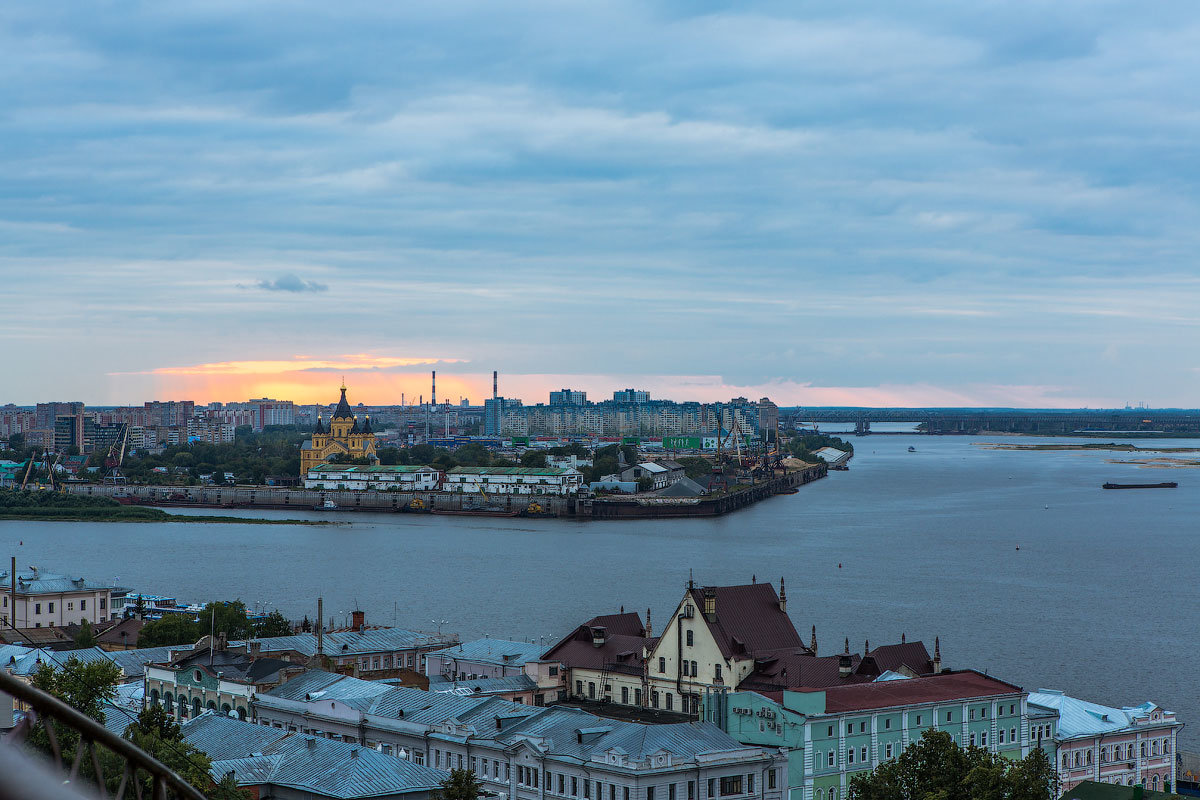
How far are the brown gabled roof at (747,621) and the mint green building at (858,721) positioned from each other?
1.44 meters

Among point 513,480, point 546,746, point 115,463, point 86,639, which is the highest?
point 115,463

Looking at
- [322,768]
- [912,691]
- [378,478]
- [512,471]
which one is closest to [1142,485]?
[512,471]

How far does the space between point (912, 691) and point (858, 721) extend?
98cm

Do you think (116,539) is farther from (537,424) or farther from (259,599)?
(537,424)

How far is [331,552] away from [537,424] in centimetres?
8630

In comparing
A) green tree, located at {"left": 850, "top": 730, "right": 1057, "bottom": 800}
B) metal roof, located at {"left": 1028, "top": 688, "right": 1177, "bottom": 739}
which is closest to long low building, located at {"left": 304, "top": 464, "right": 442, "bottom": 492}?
metal roof, located at {"left": 1028, "top": 688, "right": 1177, "bottom": 739}

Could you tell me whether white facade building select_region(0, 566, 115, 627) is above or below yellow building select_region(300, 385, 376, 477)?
below

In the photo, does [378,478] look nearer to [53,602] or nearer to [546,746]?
[53,602]

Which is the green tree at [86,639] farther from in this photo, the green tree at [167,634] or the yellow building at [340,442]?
the yellow building at [340,442]

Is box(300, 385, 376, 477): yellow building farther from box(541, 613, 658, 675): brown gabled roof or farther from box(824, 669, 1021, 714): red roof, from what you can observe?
A: box(824, 669, 1021, 714): red roof

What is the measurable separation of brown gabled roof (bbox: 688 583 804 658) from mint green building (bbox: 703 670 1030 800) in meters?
1.44

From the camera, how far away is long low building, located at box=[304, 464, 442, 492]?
52281 millimetres

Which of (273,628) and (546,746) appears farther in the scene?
(273,628)

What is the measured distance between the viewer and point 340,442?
2350 inches
